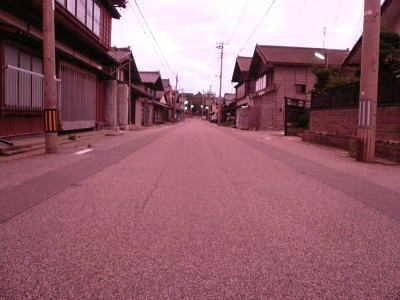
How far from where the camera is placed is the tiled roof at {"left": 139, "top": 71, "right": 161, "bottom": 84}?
44.7 metres

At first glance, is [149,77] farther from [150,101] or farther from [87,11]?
[87,11]

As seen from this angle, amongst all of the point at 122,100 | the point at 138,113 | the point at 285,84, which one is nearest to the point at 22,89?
the point at 122,100

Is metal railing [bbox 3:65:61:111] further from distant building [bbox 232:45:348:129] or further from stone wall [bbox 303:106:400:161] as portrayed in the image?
distant building [bbox 232:45:348:129]

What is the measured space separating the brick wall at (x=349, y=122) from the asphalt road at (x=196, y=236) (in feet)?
12.7

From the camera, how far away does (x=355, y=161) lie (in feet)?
31.6

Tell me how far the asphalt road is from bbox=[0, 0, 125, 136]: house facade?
17.4 feet

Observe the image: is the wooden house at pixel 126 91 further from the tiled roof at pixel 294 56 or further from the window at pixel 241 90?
the window at pixel 241 90

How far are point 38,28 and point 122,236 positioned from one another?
489 inches

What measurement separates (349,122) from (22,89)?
1172cm

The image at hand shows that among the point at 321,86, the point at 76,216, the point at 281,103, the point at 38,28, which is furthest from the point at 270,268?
the point at 281,103

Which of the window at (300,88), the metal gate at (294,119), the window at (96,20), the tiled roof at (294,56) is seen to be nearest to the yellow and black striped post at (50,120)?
the window at (96,20)

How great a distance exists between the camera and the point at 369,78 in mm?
9375

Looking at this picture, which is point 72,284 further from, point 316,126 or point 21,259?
point 316,126

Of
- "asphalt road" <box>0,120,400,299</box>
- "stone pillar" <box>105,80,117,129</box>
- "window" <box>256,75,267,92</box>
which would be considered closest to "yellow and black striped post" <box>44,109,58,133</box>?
"asphalt road" <box>0,120,400,299</box>
